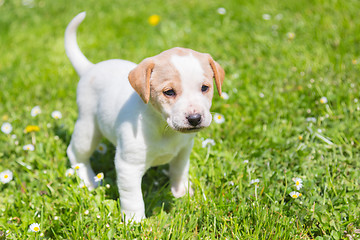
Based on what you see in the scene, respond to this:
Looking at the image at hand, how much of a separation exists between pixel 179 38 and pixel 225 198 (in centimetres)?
329

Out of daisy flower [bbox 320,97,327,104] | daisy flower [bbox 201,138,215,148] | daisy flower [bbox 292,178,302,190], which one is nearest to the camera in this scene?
daisy flower [bbox 292,178,302,190]

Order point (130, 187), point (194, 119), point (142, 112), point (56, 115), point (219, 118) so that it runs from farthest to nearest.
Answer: point (56, 115) → point (219, 118) → point (130, 187) → point (142, 112) → point (194, 119)

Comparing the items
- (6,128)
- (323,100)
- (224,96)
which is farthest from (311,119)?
(6,128)

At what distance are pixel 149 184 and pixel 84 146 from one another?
698 mm

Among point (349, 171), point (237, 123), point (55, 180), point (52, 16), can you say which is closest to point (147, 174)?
point (55, 180)

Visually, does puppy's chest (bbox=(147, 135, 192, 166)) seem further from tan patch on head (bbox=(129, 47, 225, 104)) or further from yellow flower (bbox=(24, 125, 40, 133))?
yellow flower (bbox=(24, 125, 40, 133))

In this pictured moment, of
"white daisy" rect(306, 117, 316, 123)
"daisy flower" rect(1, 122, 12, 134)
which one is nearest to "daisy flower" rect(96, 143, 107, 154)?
"daisy flower" rect(1, 122, 12, 134)

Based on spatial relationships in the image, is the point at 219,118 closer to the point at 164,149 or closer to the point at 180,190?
the point at 180,190

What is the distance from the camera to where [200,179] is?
3.49 m

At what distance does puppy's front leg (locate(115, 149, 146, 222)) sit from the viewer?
2.92m

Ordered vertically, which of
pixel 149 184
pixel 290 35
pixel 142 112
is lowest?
pixel 290 35

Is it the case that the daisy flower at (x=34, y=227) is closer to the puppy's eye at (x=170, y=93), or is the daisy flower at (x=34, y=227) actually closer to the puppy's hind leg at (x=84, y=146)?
the puppy's hind leg at (x=84, y=146)

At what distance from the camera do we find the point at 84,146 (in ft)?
11.6

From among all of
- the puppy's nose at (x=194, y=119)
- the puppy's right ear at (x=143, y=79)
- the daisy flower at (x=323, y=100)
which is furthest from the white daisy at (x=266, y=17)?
the puppy's nose at (x=194, y=119)
